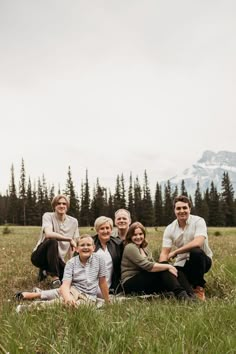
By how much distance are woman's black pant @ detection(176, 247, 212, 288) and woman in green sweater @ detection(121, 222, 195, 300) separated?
1.39ft

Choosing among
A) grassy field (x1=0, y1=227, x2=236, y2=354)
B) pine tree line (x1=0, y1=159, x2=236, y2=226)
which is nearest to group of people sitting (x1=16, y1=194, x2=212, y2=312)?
grassy field (x1=0, y1=227, x2=236, y2=354)

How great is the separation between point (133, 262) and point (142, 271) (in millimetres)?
224

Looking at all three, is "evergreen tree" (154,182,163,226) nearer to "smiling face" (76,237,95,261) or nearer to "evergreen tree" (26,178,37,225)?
"evergreen tree" (26,178,37,225)

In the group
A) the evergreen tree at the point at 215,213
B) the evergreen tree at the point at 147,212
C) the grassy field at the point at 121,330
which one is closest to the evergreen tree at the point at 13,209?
the evergreen tree at the point at 147,212

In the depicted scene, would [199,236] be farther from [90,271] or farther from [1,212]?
[1,212]

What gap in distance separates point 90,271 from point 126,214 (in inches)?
56.0

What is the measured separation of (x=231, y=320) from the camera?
14.3ft

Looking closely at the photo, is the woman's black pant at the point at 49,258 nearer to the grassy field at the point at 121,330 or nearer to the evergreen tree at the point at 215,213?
the grassy field at the point at 121,330

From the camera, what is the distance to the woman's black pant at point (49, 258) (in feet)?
25.9

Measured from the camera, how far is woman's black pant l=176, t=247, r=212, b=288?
689 cm

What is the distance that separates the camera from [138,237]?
6918 mm

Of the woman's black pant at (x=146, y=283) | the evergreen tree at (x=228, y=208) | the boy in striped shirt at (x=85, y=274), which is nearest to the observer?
the boy in striped shirt at (x=85, y=274)

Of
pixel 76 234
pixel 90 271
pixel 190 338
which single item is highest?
pixel 76 234

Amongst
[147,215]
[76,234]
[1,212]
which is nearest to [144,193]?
[147,215]
